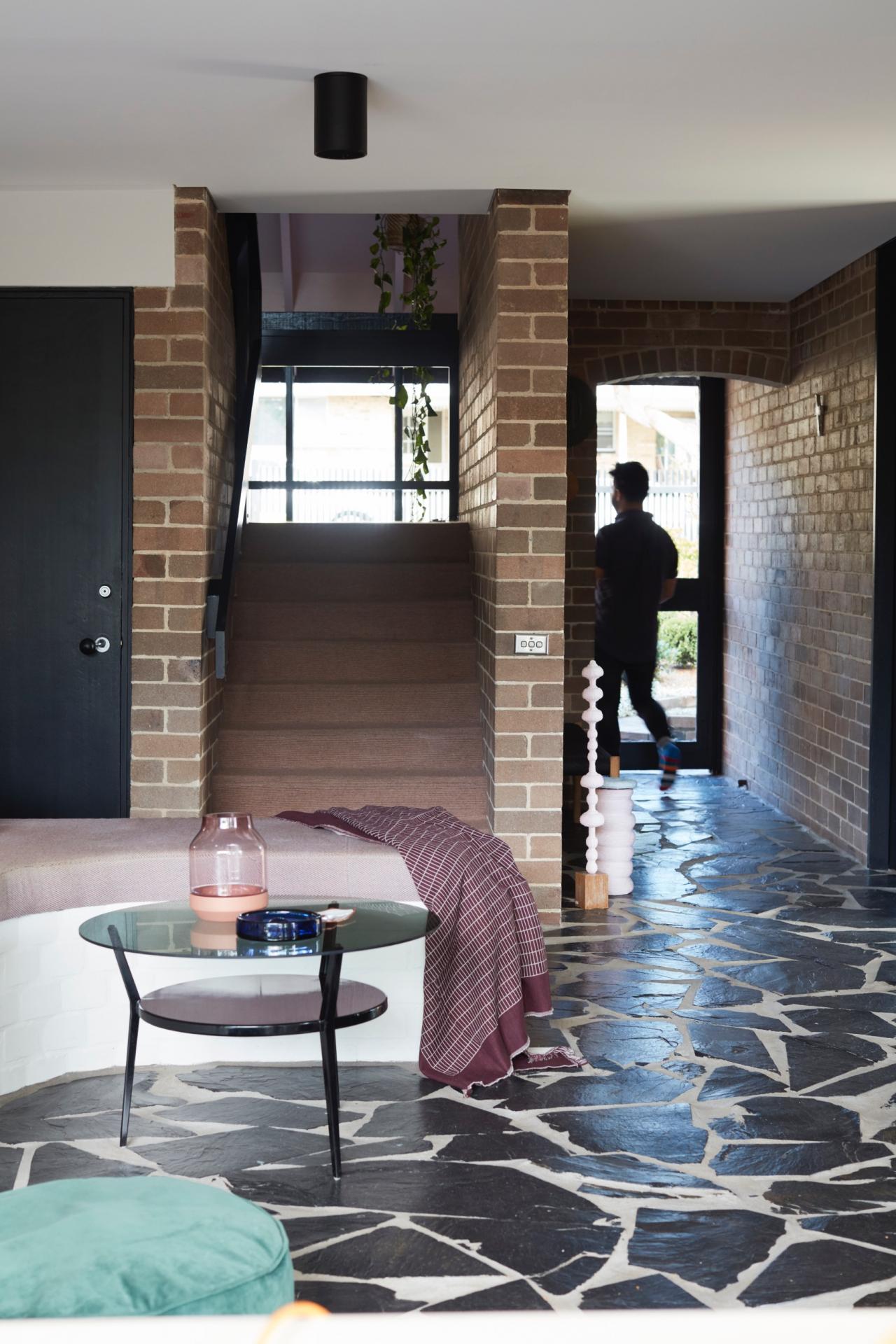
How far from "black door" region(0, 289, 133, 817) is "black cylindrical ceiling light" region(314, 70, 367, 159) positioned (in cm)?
176

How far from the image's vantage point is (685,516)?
948 centimetres

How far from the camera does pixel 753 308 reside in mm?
7922

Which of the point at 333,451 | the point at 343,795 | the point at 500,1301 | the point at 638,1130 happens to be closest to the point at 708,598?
the point at 333,451

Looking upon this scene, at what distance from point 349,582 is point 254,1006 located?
383cm

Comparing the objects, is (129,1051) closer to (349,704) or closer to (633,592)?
(349,704)

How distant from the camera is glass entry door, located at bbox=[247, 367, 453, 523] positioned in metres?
8.98

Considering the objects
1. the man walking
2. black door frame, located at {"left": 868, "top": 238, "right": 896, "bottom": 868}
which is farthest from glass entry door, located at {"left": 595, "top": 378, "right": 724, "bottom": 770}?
black door frame, located at {"left": 868, "top": 238, "right": 896, "bottom": 868}

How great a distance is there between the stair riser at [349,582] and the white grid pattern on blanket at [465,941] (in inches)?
119

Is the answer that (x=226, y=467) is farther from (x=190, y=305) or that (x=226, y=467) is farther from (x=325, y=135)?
(x=325, y=135)

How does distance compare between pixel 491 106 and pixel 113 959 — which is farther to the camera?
pixel 491 106

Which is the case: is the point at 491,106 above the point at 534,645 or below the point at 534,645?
above

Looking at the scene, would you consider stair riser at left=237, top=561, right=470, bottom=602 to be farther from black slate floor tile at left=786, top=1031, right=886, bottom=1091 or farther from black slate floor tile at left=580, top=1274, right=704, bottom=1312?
black slate floor tile at left=580, top=1274, right=704, bottom=1312

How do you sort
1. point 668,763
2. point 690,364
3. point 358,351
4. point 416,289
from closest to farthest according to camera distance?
point 416,289
point 690,364
point 668,763
point 358,351

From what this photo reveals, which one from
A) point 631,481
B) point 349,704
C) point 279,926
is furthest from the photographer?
point 631,481
